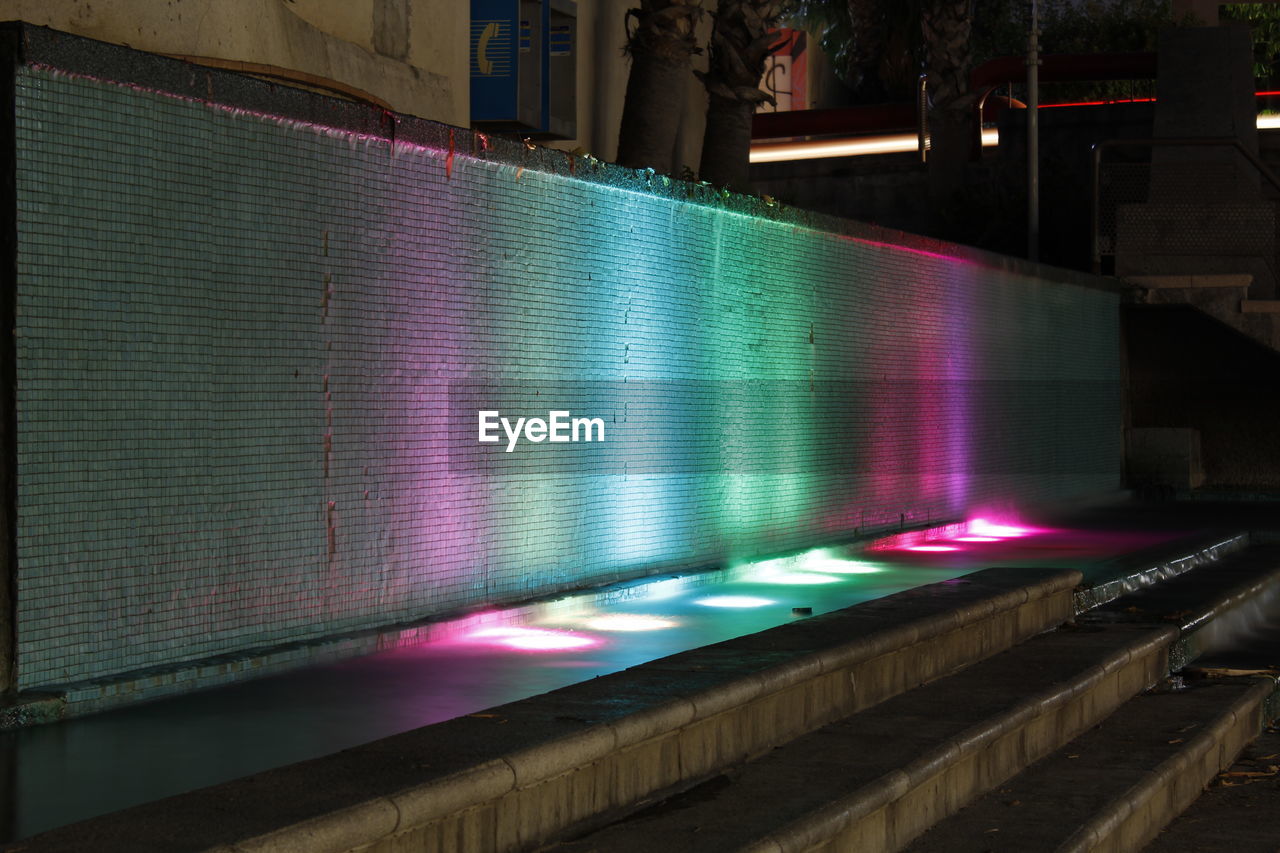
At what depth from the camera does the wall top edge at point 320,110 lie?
18.2 feet

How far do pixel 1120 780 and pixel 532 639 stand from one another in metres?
2.70

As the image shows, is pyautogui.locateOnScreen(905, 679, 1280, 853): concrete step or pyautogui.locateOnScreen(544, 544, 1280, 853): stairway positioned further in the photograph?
pyautogui.locateOnScreen(905, 679, 1280, 853): concrete step

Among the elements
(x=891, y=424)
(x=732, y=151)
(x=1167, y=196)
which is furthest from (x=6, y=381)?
(x=1167, y=196)

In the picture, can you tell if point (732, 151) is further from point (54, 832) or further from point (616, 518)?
point (54, 832)

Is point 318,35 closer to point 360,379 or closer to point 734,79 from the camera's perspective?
point 360,379

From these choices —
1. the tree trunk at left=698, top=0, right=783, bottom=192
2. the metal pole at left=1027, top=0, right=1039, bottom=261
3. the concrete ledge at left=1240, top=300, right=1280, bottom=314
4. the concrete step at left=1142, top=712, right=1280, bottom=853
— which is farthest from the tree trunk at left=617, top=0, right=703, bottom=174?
the concrete step at left=1142, top=712, right=1280, bottom=853

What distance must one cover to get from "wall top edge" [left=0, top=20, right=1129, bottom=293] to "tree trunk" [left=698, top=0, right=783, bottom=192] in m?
5.23

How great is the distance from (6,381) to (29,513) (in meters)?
0.46

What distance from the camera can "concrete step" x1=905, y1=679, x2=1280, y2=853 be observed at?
5.50m

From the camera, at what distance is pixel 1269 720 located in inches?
332

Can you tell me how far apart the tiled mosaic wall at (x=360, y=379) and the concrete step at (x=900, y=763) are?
7.42 ft

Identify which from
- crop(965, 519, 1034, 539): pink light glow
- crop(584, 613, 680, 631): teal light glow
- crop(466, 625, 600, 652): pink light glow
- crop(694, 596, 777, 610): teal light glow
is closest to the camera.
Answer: crop(466, 625, 600, 652): pink light glow

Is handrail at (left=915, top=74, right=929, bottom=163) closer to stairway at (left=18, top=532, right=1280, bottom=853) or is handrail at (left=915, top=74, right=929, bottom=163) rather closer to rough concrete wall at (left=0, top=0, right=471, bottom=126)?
rough concrete wall at (left=0, top=0, right=471, bottom=126)

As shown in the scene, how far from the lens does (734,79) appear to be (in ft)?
55.3
